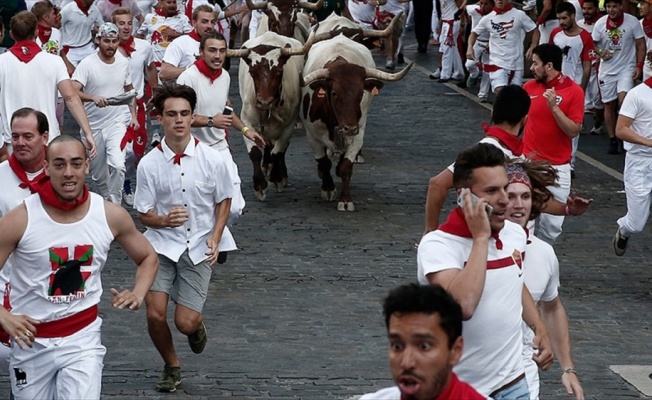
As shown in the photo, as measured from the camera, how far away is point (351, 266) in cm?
1327

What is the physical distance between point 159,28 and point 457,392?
14.6m

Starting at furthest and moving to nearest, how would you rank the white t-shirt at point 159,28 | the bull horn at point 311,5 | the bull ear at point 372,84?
1. the bull horn at point 311,5
2. the white t-shirt at point 159,28
3. the bull ear at point 372,84

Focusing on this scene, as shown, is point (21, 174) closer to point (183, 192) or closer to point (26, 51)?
point (183, 192)

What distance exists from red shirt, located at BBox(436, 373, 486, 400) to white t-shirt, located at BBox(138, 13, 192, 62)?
14.5 m

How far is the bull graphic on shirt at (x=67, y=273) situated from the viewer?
6.95 metres

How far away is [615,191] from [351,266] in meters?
5.22

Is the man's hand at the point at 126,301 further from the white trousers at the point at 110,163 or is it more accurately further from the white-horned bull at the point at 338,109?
the white-horned bull at the point at 338,109

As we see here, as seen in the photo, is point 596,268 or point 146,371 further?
point 596,268

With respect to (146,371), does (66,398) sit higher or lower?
higher

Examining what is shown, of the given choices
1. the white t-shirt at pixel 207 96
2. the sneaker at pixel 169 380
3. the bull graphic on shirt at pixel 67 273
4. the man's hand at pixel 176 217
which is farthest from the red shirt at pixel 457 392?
the white t-shirt at pixel 207 96

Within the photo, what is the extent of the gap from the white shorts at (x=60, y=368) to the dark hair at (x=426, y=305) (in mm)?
2647

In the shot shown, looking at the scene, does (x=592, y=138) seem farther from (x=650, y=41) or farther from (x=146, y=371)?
(x=146, y=371)

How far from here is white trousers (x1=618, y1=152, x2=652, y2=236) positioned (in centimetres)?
1256

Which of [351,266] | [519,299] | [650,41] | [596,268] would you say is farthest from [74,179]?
[650,41]
